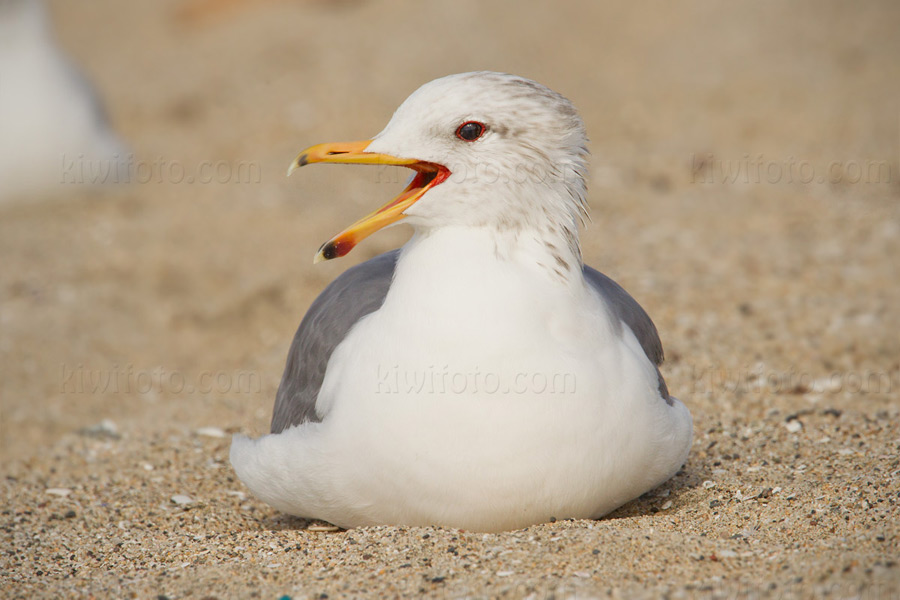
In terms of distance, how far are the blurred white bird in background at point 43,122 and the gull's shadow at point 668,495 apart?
6.58m

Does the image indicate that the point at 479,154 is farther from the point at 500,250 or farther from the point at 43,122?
the point at 43,122

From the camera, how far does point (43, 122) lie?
9.43m

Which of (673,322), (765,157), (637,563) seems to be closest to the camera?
(637,563)

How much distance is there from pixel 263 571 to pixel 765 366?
3.30 m

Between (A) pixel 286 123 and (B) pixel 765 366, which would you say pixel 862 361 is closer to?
(B) pixel 765 366

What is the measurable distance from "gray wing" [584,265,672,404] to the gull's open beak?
77 cm

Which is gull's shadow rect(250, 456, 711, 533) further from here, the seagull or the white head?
the white head

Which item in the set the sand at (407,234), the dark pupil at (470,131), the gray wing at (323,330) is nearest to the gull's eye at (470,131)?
the dark pupil at (470,131)

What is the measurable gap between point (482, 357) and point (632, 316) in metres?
1.00

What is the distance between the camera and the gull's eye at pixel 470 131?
3.56m

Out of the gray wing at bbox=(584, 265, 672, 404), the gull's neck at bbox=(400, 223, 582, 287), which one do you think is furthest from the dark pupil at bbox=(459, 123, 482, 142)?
the gray wing at bbox=(584, 265, 672, 404)

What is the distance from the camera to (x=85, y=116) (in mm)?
9547

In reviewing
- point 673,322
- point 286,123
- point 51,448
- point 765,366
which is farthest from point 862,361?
point 286,123

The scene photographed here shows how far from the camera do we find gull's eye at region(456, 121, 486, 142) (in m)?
3.56
